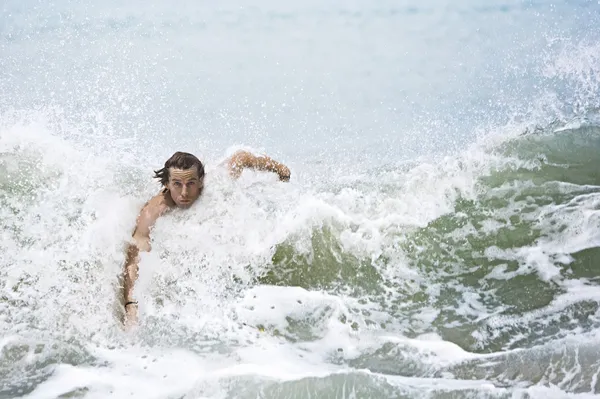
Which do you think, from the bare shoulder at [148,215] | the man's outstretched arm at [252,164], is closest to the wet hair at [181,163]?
the bare shoulder at [148,215]

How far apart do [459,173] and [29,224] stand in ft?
13.1

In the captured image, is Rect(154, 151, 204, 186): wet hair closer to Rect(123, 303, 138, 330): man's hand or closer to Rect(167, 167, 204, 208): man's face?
Rect(167, 167, 204, 208): man's face

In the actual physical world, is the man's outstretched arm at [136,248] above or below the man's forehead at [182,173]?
below

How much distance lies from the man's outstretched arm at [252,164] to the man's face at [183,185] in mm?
465

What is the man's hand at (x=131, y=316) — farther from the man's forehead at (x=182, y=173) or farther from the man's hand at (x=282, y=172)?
the man's hand at (x=282, y=172)

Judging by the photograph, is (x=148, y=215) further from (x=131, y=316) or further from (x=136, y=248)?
(x=131, y=316)

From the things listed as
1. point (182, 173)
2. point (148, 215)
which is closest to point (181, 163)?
point (182, 173)

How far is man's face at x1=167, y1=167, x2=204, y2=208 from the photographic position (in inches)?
201

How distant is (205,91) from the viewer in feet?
52.9

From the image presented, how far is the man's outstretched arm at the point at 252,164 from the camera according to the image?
559 centimetres

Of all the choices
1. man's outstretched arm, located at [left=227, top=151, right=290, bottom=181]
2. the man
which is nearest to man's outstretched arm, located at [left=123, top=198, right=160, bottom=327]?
the man

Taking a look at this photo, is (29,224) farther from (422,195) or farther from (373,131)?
(373,131)

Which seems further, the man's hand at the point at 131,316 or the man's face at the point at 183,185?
the man's face at the point at 183,185

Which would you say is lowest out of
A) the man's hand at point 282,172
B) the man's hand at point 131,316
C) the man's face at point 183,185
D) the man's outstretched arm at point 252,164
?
the man's hand at point 131,316
